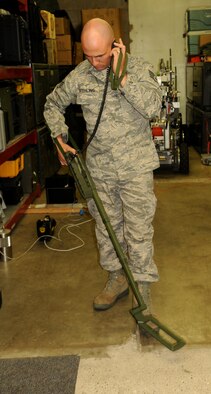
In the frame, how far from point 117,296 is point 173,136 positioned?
3.47 m

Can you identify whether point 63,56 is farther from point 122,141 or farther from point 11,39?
point 122,141

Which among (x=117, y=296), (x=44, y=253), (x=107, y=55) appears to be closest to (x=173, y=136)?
(x=44, y=253)

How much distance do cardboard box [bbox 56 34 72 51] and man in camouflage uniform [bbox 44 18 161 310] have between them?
210 inches

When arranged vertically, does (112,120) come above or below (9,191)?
above

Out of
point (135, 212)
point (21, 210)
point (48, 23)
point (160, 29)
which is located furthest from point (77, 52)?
point (135, 212)

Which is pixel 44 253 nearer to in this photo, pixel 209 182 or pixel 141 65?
pixel 141 65

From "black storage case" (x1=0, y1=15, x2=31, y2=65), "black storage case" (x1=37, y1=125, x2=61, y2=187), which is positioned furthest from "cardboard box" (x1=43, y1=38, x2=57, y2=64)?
"black storage case" (x1=0, y1=15, x2=31, y2=65)

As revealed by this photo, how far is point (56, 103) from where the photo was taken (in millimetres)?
2469

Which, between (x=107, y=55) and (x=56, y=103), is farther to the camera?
(x=56, y=103)

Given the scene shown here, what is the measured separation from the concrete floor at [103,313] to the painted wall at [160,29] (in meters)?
4.84

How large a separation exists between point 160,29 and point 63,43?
1.89 meters

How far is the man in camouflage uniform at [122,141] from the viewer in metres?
2.18

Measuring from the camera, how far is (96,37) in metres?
2.06

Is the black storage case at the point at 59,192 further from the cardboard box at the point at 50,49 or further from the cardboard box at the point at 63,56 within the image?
the cardboard box at the point at 63,56
